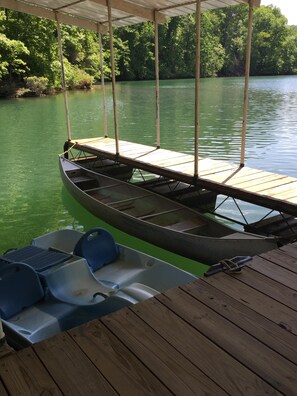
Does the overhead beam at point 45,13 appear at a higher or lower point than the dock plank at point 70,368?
higher

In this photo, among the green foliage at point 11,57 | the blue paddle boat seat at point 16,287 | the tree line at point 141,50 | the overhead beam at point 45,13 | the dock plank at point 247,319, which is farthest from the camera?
the tree line at point 141,50

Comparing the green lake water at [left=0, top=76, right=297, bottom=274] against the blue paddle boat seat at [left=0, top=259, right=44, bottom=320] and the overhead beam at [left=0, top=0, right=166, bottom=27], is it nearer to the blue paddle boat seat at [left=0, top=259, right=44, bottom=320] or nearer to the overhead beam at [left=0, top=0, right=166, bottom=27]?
the blue paddle boat seat at [left=0, top=259, right=44, bottom=320]

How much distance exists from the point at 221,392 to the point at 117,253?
323cm

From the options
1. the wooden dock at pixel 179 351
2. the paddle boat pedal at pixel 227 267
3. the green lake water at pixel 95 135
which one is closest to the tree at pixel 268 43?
the green lake water at pixel 95 135

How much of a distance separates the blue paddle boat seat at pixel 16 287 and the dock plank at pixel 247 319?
1706 millimetres

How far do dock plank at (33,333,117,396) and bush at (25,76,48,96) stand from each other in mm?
34647

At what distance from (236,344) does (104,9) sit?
8141 mm

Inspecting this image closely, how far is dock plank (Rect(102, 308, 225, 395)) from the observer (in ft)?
6.85

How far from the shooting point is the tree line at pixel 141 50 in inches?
1363

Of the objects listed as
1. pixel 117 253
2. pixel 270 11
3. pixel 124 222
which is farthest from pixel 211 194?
pixel 270 11

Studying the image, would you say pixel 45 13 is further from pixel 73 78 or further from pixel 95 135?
pixel 73 78

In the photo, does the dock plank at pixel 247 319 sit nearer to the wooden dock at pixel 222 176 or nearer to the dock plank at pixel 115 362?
the dock plank at pixel 115 362

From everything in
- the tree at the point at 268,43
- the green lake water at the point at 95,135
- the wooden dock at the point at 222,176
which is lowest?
the green lake water at the point at 95,135

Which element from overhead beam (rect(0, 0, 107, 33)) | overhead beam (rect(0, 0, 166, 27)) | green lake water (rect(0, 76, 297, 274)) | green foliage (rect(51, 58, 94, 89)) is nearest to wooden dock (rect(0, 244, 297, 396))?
green lake water (rect(0, 76, 297, 274))
